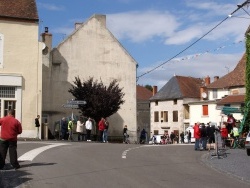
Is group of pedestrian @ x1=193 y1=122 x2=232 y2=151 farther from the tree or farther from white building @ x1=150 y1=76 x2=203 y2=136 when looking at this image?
white building @ x1=150 y1=76 x2=203 y2=136

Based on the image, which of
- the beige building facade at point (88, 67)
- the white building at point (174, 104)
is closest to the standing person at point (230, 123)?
A: the beige building facade at point (88, 67)

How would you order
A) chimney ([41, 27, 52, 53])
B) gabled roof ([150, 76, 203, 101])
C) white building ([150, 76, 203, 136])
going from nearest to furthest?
chimney ([41, 27, 52, 53]) → white building ([150, 76, 203, 136]) → gabled roof ([150, 76, 203, 101])

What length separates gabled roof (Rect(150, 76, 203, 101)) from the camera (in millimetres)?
70188

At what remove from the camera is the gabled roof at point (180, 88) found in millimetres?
70188

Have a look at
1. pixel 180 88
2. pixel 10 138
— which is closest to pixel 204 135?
pixel 10 138

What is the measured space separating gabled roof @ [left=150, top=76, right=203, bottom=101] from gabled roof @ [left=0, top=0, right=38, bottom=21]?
38.2m

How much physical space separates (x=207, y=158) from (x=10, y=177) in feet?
32.3

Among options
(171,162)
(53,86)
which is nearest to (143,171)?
(171,162)

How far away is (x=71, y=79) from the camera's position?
4519cm

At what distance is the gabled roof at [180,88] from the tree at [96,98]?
97.9ft

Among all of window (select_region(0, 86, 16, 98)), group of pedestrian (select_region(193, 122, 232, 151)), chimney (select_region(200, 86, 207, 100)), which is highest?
chimney (select_region(200, 86, 207, 100))

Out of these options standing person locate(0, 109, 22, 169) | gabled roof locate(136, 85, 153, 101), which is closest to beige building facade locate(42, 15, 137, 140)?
standing person locate(0, 109, 22, 169)

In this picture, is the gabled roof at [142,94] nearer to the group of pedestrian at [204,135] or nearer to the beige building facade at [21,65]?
the beige building facade at [21,65]

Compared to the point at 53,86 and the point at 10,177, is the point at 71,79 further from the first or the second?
the point at 10,177
